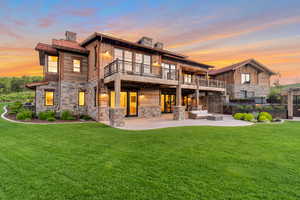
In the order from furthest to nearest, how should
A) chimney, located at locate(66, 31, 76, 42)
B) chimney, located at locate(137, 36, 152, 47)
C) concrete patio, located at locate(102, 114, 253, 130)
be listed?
chimney, located at locate(137, 36, 152, 47) → chimney, located at locate(66, 31, 76, 42) → concrete patio, located at locate(102, 114, 253, 130)

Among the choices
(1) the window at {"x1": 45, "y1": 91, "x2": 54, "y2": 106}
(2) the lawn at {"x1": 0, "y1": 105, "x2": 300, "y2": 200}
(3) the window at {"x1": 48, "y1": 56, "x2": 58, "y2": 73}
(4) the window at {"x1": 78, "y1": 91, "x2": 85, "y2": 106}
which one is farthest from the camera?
(4) the window at {"x1": 78, "y1": 91, "x2": 85, "y2": 106}

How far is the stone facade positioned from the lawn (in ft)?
26.7

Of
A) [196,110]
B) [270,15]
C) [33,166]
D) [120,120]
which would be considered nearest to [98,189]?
[33,166]

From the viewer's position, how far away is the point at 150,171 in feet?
9.13

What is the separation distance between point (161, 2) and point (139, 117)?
467 inches

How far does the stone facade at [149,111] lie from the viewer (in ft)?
41.5

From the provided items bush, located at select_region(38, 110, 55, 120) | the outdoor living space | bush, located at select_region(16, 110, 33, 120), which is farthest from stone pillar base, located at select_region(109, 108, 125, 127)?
bush, located at select_region(16, 110, 33, 120)

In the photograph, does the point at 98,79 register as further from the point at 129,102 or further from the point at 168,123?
the point at 168,123

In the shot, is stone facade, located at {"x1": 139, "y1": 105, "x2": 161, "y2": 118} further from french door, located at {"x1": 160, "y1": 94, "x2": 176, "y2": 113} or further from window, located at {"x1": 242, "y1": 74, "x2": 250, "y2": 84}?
window, located at {"x1": 242, "y1": 74, "x2": 250, "y2": 84}

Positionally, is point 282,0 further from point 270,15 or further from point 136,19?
point 136,19

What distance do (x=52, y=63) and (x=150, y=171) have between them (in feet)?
44.0

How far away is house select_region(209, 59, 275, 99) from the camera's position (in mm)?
20031

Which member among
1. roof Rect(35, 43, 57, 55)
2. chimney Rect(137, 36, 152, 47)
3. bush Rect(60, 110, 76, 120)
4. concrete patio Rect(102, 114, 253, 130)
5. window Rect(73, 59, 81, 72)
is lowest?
concrete patio Rect(102, 114, 253, 130)

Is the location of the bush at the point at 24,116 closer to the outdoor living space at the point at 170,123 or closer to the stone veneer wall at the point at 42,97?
the stone veneer wall at the point at 42,97
